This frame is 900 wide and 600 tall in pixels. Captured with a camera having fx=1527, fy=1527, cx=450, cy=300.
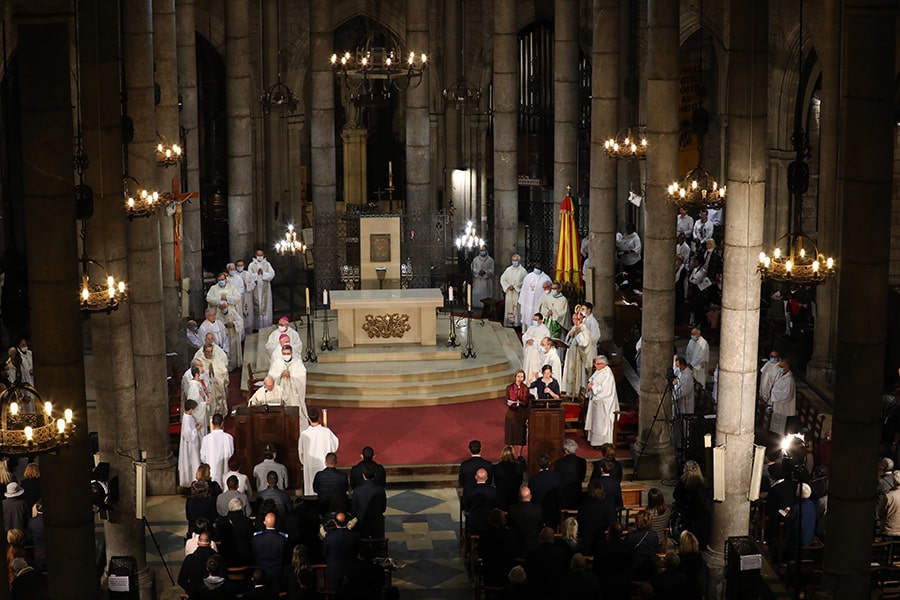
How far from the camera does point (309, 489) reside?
73.3 feet

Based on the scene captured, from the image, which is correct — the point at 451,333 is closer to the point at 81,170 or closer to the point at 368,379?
the point at 368,379

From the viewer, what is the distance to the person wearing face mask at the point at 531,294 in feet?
101

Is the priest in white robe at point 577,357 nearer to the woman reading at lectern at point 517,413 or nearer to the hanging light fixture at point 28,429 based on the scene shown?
the woman reading at lectern at point 517,413

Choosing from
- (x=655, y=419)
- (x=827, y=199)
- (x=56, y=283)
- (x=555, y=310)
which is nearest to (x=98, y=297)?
(x=56, y=283)

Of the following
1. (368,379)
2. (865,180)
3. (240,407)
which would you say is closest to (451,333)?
(368,379)

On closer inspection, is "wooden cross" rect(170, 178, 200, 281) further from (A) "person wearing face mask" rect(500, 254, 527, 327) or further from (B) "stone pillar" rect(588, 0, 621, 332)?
(B) "stone pillar" rect(588, 0, 621, 332)

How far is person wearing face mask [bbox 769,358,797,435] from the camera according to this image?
24.8 metres

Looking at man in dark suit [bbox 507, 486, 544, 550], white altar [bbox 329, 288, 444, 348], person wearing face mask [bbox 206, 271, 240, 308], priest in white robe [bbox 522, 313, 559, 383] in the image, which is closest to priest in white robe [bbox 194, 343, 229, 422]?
→ white altar [bbox 329, 288, 444, 348]

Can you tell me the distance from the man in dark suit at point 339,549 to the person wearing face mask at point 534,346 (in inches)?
366

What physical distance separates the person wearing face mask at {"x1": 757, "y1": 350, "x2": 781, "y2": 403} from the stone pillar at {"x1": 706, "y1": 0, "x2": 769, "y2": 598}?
5640mm

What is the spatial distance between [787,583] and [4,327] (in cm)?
1943

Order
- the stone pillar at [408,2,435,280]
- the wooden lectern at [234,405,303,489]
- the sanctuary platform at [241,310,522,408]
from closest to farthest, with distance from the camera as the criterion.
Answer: the wooden lectern at [234,405,303,489] → the sanctuary platform at [241,310,522,408] → the stone pillar at [408,2,435,280]

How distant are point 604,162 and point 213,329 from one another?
8.07m

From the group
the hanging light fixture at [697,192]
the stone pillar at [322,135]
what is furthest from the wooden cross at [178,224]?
the hanging light fixture at [697,192]
